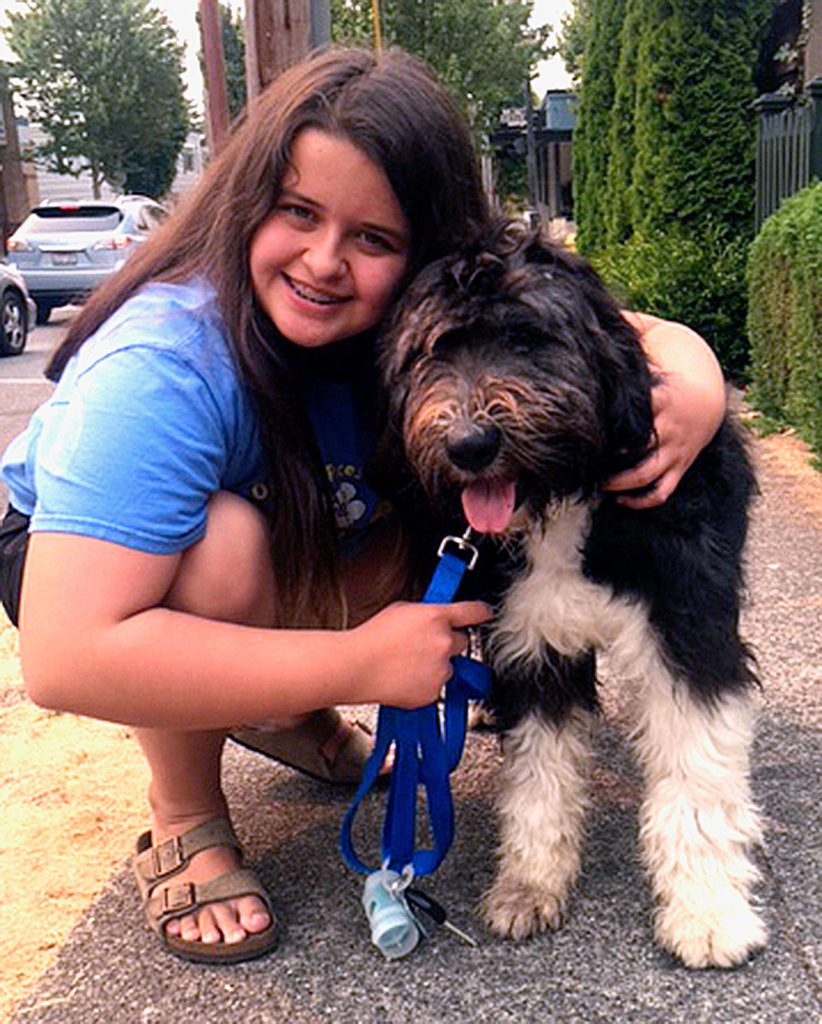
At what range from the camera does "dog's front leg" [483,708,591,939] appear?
2441 mm

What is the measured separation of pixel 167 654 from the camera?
2.06 meters

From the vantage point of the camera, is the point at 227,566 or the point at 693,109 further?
the point at 693,109

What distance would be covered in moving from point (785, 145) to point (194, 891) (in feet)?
21.3

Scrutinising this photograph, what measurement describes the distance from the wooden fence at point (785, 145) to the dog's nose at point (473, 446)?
5.78 metres

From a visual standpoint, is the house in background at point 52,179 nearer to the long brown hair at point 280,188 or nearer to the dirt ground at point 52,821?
the dirt ground at point 52,821

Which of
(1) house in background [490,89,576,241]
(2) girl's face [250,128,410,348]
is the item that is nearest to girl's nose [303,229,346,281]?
(2) girl's face [250,128,410,348]

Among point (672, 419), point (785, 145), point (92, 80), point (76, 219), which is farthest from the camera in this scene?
point (92, 80)

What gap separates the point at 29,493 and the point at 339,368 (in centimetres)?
74

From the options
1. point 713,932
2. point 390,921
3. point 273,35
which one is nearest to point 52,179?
point 273,35

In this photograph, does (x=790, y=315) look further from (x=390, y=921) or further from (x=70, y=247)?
(x=70, y=247)

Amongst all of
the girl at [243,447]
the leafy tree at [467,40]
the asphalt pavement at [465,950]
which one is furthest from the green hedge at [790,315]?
the leafy tree at [467,40]

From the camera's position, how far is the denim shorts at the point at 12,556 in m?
2.51

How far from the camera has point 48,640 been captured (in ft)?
6.77

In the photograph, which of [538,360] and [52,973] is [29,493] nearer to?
[52,973]
